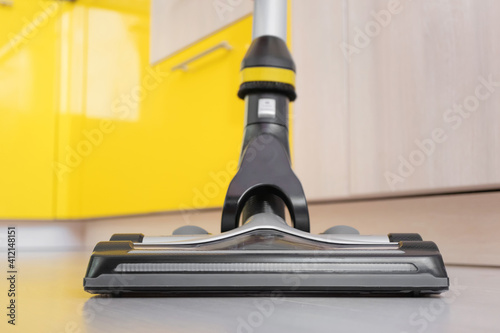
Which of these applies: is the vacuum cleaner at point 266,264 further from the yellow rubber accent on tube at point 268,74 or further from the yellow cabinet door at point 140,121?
the yellow cabinet door at point 140,121

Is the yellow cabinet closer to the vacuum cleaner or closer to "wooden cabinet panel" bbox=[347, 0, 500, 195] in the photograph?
"wooden cabinet panel" bbox=[347, 0, 500, 195]

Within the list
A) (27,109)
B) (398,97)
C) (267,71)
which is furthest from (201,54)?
(27,109)

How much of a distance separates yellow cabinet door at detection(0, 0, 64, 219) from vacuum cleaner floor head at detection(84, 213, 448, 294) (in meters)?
1.88

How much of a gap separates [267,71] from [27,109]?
5.96 ft

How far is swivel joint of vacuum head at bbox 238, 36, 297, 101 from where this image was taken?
0.80m

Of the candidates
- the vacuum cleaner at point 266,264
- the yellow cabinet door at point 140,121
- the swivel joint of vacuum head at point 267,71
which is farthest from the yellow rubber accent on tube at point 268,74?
the yellow cabinet door at point 140,121

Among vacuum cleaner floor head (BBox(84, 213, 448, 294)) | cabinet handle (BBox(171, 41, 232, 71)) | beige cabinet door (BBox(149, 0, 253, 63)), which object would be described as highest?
beige cabinet door (BBox(149, 0, 253, 63))

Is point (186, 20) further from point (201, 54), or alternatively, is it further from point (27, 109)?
point (27, 109)

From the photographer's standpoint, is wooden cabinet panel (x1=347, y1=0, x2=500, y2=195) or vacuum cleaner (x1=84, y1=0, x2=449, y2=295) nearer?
vacuum cleaner (x1=84, y1=0, x2=449, y2=295)

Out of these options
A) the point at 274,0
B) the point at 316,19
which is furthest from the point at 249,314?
the point at 316,19

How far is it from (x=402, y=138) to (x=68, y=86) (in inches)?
Answer: 69.6

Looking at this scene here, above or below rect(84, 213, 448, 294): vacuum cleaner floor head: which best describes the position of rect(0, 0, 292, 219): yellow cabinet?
above

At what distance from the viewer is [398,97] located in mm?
1097

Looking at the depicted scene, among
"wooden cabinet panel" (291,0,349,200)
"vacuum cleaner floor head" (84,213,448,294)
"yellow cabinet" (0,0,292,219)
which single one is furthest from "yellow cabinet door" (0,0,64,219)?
"vacuum cleaner floor head" (84,213,448,294)
